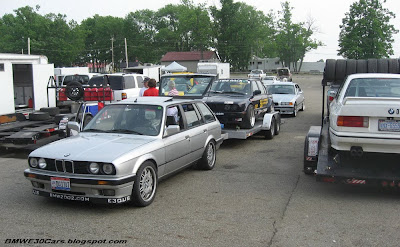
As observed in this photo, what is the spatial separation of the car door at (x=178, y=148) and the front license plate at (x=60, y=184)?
64.5 inches

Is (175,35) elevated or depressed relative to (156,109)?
elevated

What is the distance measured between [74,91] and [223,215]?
7819 millimetres

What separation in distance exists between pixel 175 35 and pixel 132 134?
94269 mm

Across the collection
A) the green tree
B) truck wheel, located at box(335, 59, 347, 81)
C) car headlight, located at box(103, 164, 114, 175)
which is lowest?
car headlight, located at box(103, 164, 114, 175)

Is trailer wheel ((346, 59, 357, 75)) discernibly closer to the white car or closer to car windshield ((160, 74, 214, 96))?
the white car

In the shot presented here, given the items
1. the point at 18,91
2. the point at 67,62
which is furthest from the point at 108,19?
the point at 18,91

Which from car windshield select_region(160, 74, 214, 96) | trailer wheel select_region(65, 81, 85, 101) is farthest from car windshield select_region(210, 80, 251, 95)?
trailer wheel select_region(65, 81, 85, 101)

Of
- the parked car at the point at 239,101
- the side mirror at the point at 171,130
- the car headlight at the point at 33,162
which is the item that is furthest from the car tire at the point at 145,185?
the parked car at the point at 239,101

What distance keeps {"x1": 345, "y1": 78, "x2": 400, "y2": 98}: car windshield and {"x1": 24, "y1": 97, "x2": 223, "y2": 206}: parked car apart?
9.29 ft

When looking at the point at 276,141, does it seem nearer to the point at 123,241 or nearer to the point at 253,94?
the point at 253,94

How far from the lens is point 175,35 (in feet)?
323

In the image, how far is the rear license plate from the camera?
598cm

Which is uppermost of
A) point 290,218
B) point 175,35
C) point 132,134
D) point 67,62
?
point 175,35

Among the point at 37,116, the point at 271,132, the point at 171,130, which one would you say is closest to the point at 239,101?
the point at 271,132
